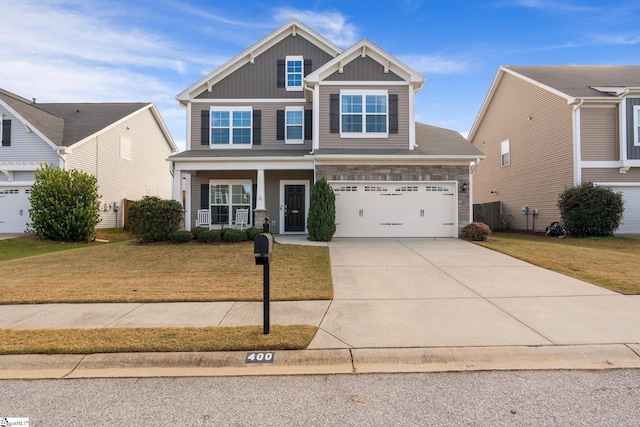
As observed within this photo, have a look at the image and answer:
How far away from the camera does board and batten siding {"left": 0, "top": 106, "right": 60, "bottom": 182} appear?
55.0 ft

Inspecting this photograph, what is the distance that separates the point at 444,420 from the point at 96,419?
2.67 metres

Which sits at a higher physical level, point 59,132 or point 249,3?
point 249,3

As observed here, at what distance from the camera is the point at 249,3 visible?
13156mm

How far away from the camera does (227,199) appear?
631 inches

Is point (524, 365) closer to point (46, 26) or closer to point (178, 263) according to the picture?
point (178, 263)

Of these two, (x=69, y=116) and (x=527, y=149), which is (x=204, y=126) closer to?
(x=69, y=116)

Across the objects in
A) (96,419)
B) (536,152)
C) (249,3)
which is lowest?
(96,419)

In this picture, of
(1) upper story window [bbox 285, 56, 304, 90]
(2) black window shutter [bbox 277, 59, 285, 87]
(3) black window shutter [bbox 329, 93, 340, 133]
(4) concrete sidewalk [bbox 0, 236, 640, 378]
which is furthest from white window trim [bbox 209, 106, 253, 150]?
(4) concrete sidewalk [bbox 0, 236, 640, 378]

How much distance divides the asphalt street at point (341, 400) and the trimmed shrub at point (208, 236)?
9.12 meters

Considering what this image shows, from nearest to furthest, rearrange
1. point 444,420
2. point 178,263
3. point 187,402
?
point 444,420 < point 187,402 < point 178,263

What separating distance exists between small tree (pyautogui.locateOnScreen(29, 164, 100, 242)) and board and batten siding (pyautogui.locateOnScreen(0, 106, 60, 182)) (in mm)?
2592

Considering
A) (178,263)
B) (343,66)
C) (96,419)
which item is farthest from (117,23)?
(96,419)

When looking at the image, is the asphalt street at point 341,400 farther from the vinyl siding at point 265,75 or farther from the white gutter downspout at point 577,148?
the white gutter downspout at point 577,148

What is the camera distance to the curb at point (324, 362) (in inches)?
140
